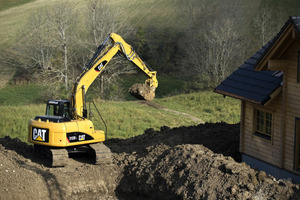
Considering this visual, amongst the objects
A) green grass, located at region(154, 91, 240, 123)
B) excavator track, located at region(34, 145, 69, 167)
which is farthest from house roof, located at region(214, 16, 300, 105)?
green grass, located at region(154, 91, 240, 123)

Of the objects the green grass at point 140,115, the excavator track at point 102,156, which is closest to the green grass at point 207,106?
the green grass at point 140,115

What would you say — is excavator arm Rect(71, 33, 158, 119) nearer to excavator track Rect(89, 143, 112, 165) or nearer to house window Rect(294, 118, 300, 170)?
excavator track Rect(89, 143, 112, 165)

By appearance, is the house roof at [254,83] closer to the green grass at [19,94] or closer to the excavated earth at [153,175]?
the excavated earth at [153,175]

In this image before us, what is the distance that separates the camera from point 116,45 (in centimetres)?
2061

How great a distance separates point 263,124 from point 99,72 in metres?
A: 7.01

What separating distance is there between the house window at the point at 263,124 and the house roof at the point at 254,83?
992 millimetres

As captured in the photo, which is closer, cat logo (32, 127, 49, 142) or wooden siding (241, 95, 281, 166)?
wooden siding (241, 95, 281, 166)

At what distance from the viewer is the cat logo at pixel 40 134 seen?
18.7 metres

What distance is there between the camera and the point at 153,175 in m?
17.8

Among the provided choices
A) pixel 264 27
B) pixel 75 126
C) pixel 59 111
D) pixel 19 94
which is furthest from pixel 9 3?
pixel 75 126

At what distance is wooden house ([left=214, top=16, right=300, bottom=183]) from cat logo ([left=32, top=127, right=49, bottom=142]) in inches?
270

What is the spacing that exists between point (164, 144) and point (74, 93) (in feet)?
14.1

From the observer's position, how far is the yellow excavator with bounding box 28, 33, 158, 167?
18641 millimetres

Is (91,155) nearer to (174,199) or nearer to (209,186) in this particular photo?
(174,199)
